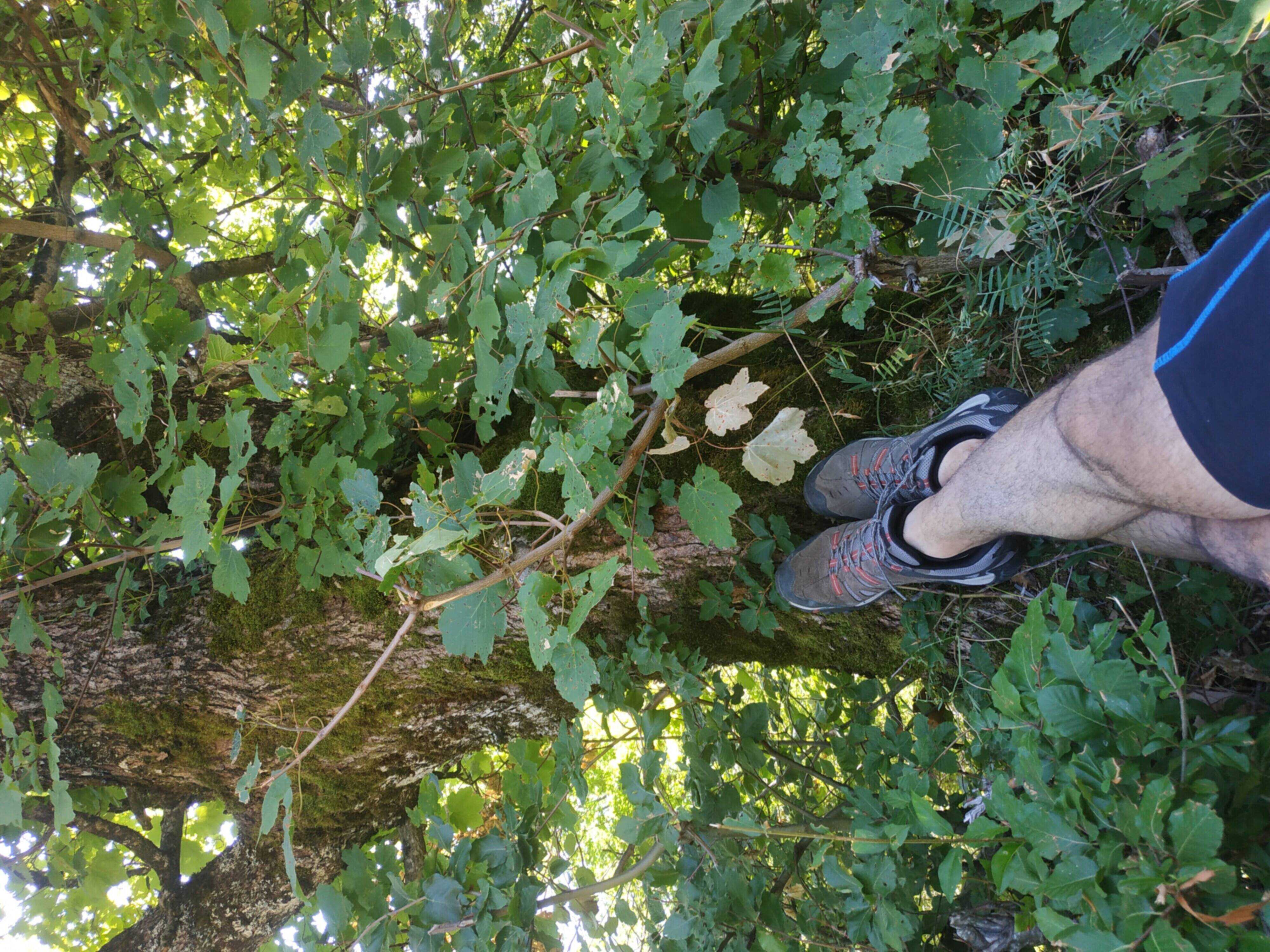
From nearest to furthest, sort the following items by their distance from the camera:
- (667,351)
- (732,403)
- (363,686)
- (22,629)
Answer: (667,351) < (732,403) < (363,686) < (22,629)

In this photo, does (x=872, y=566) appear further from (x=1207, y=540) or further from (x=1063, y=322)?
(x=1063, y=322)

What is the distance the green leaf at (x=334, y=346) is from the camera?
1.66 meters

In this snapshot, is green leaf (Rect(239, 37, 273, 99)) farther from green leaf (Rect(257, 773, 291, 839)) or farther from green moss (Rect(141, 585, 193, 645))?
green moss (Rect(141, 585, 193, 645))

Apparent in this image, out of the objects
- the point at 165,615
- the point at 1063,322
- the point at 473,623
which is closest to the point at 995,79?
the point at 1063,322

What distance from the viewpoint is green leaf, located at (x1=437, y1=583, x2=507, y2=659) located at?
1452 mm

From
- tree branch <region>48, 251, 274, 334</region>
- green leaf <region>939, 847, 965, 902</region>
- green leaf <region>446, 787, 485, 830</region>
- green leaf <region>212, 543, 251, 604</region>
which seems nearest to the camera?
green leaf <region>939, 847, 965, 902</region>

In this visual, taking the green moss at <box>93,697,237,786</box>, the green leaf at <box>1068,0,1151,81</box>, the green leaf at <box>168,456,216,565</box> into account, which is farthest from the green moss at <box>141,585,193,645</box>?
the green leaf at <box>1068,0,1151,81</box>

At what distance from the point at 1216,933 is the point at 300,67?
2.13 meters

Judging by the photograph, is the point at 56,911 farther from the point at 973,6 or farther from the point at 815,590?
the point at 973,6

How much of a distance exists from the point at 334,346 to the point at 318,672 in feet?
3.78

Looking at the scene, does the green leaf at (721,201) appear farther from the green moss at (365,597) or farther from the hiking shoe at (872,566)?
the green moss at (365,597)

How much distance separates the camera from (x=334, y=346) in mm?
1670

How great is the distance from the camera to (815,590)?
180 centimetres

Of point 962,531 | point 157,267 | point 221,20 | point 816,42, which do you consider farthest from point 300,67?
point 962,531
